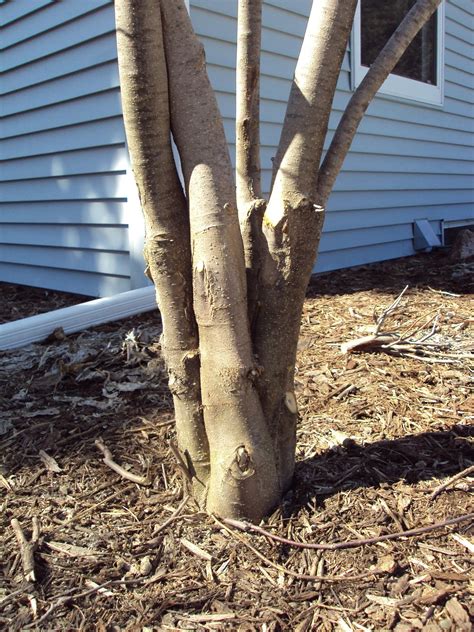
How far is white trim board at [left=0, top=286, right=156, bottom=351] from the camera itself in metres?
3.70

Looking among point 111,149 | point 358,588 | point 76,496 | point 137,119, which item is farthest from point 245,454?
point 111,149

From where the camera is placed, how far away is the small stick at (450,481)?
2.03 metres

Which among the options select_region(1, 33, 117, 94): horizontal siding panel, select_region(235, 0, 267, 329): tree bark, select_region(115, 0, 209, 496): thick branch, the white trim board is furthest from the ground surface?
select_region(1, 33, 117, 94): horizontal siding panel

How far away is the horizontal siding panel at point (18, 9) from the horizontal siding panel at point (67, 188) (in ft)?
4.30

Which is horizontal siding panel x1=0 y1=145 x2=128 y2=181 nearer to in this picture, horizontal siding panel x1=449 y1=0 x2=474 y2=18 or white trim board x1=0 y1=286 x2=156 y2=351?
white trim board x1=0 y1=286 x2=156 y2=351

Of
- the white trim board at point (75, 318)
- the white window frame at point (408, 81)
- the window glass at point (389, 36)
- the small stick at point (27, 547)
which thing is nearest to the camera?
the small stick at point (27, 547)

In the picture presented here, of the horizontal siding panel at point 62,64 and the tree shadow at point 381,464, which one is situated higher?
the horizontal siding panel at point 62,64

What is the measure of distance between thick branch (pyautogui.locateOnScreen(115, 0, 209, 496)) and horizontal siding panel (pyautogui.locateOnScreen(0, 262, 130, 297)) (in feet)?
9.54

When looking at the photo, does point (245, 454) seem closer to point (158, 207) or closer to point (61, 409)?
point (158, 207)

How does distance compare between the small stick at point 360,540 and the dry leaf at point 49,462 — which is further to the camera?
the dry leaf at point 49,462

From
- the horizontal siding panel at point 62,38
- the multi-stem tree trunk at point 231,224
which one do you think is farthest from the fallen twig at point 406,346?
the horizontal siding panel at point 62,38

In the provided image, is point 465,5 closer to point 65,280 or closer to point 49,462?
point 65,280

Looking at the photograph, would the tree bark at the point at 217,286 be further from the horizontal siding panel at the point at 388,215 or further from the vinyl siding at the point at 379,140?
the horizontal siding panel at the point at 388,215

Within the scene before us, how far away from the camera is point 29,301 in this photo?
17.6 ft
